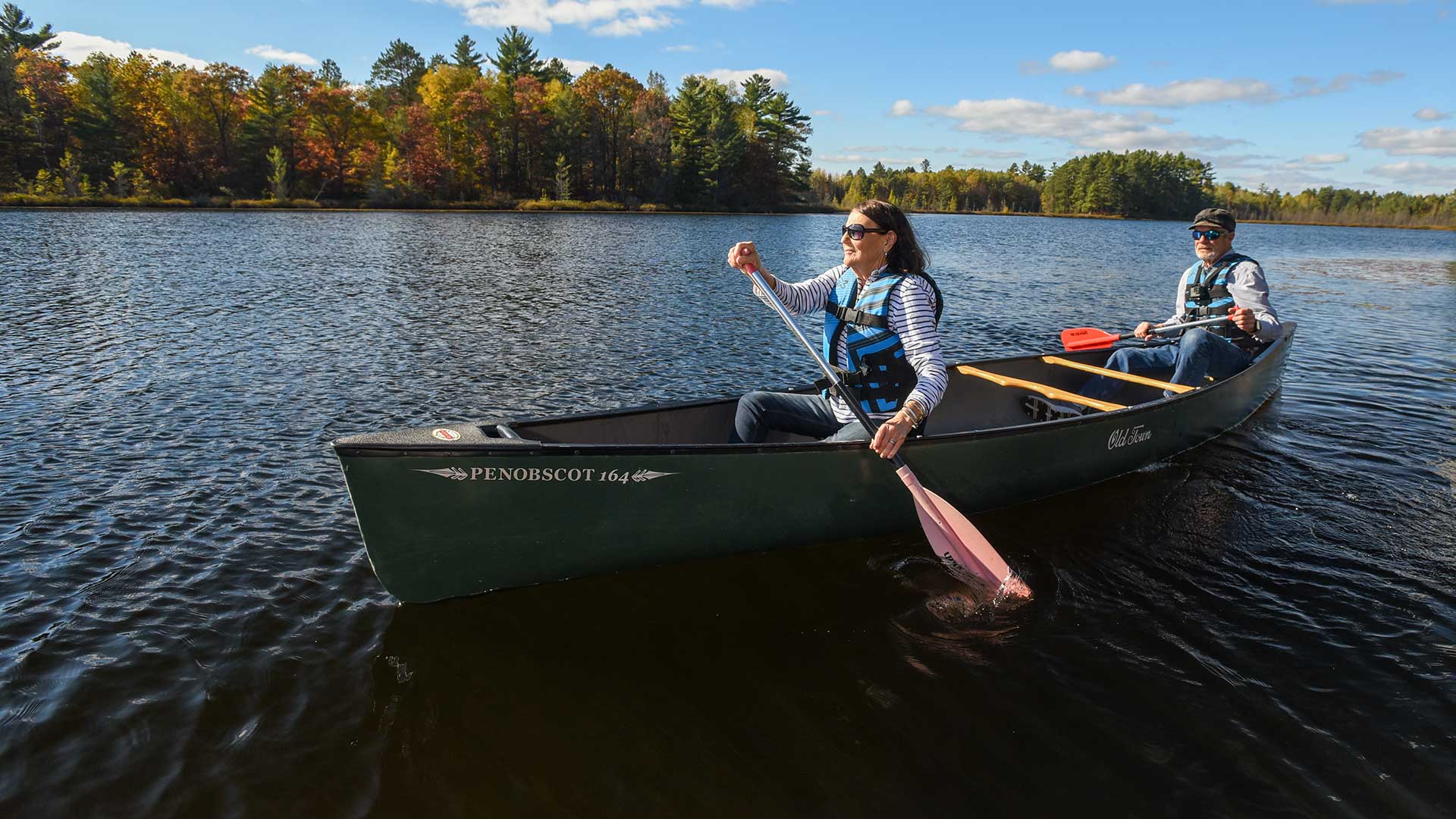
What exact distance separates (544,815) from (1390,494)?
7.86 metres

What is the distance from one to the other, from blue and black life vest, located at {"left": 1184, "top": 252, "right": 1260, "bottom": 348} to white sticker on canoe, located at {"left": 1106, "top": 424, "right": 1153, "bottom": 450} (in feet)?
6.53

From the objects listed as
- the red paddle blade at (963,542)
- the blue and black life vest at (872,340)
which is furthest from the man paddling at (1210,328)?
the blue and black life vest at (872,340)

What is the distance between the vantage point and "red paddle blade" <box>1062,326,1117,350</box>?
29.0ft

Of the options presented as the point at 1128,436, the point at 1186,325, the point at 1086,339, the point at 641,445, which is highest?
the point at 1186,325

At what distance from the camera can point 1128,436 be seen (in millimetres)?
6777

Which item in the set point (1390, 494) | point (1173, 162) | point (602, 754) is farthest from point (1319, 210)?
point (602, 754)

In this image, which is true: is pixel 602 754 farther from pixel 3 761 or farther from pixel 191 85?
pixel 191 85

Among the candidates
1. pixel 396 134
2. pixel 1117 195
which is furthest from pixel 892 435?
pixel 1117 195

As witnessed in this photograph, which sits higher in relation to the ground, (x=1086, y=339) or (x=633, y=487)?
(x=1086, y=339)

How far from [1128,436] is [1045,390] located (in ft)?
2.88

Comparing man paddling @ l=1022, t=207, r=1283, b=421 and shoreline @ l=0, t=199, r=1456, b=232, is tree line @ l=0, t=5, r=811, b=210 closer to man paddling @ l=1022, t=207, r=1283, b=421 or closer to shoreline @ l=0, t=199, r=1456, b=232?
shoreline @ l=0, t=199, r=1456, b=232

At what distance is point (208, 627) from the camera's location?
450cm

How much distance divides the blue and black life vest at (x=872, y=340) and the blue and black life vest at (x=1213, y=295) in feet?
16.0

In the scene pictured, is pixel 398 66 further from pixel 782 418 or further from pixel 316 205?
pixel 782 418
